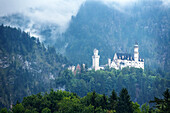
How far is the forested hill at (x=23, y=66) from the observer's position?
13462 cm

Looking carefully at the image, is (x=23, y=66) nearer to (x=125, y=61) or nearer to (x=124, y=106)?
(x=125, y=61)

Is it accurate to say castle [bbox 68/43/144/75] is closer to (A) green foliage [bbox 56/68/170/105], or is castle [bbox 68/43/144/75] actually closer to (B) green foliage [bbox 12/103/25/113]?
(A) green foliage [bbox 56/68/170/105]

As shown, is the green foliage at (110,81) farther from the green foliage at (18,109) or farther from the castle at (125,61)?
the green foliage at (18,109)

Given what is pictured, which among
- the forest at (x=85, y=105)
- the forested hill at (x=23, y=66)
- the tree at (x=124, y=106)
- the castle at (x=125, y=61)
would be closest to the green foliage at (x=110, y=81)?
the castle at (x=125, y=61)

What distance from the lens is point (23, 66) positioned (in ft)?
502

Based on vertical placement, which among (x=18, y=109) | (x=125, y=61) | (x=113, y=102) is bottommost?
(x=18, y=109)

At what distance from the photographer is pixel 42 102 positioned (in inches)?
3127

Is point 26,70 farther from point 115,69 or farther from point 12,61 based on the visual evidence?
point 115,69

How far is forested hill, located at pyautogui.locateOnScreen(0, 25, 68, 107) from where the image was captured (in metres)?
135

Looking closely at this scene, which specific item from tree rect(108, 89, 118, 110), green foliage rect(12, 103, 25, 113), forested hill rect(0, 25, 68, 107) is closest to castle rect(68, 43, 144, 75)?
forested hill rect(0, 25, 68, 107)

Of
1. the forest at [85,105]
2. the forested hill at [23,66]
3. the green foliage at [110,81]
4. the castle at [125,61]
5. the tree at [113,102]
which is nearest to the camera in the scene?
the forest at [85,105]

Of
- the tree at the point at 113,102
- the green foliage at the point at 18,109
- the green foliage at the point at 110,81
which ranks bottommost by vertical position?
the green foliage at the point at 18,109

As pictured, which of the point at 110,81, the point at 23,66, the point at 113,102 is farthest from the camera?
the point at 23,66

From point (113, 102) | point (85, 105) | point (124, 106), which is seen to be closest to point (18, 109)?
point (85, 105)
